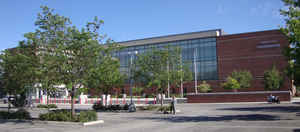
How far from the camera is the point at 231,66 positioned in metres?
66.7

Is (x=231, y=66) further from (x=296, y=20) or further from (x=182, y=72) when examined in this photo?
(x=296, y=20)

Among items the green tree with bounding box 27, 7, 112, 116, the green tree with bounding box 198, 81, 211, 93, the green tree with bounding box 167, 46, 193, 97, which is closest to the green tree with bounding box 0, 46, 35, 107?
the green tree with bounding box 27, 7, 112, 116

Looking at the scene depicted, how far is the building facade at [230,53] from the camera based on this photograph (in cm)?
6253

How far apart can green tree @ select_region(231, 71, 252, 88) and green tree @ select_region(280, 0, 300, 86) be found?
41.3m

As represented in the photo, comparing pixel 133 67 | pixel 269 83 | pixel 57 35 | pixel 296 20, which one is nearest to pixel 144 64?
pixel 133 67

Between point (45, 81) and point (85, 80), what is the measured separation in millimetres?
2288

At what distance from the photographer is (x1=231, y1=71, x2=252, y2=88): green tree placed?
58.2 metres

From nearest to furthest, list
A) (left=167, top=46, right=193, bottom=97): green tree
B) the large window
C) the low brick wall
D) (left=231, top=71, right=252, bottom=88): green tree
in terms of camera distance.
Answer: (left=167, top=46, right=193, bottom=97): green tree
the low brick wall
(left=231, top=71, right=252, bottom=88): green tree
the large window

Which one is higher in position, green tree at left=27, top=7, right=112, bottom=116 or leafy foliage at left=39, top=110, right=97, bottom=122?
green tree at left=27, top=7, right=112, bottom=116

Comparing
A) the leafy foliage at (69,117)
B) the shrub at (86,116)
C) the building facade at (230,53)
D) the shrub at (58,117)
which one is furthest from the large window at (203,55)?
the shrub at (86,116)

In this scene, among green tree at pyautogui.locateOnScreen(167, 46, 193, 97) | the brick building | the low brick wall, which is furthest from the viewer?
the brick building

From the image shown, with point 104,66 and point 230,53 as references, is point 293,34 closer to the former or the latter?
point 104,66

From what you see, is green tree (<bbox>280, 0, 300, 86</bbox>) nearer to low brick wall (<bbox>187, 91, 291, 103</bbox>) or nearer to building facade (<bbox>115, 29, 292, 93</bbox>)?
low brick wall (<bbox>187, 91, 291, 103</bbox>)

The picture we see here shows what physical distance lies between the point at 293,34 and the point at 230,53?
2010 inches
